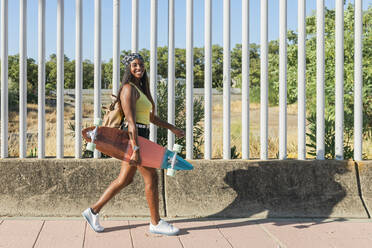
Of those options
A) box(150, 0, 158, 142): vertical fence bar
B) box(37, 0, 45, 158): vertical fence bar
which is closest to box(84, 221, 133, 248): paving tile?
box(150, 0, 158, 142): vertical fence bar

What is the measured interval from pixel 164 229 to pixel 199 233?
31cm

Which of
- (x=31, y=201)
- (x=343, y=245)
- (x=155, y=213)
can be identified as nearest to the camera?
(x=343, y=245)

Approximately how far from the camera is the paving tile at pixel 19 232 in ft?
11.3

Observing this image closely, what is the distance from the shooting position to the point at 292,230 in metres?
3.91

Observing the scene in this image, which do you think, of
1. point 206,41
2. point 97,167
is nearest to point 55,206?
point 97,167

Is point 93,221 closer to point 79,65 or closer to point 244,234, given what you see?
point 244,234

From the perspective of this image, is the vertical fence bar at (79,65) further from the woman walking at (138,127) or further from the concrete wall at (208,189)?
the woman walking at (138,127)

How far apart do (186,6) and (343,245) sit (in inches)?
104

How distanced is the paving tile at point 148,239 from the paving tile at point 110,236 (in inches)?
2.2

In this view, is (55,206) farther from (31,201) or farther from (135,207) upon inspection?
(135,207)

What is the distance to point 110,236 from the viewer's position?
369cm

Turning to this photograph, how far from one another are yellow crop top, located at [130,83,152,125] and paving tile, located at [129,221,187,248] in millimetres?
954

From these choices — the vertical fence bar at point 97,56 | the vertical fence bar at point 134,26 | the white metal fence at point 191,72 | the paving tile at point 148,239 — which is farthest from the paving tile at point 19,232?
the vertical fence bar at point 134,26

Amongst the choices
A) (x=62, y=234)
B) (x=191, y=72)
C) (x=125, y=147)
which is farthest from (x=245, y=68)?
(x=62, y=234)
